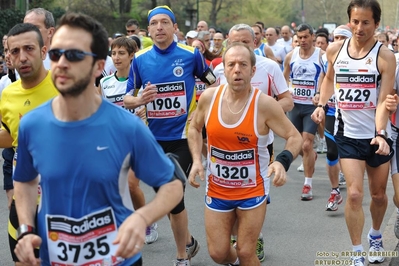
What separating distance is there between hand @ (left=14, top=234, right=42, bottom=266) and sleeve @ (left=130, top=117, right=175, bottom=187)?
554 mm

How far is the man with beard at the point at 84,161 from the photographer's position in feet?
10.7

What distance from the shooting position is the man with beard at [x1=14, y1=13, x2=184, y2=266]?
10.7ft

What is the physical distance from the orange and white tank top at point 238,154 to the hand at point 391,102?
1339mm

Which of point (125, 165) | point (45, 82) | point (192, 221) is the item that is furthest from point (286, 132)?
point (192, 221)

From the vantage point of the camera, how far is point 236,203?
557 cm

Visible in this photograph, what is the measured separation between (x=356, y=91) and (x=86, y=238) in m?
3.84

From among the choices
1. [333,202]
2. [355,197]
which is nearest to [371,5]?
[355,197]

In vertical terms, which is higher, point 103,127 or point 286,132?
point 103,127

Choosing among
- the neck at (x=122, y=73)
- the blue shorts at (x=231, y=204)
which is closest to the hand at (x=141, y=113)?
the neck at (x=122, y=73)

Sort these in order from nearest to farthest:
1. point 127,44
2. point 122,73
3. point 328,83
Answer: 1. point 328,83
2. point 122,73
3. point 127,44

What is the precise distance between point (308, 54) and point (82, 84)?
27.9ft

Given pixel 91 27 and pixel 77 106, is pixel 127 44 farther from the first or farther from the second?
pixel 77 106

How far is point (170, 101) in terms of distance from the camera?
23.1ft

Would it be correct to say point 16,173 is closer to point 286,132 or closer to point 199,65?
point 286,132
